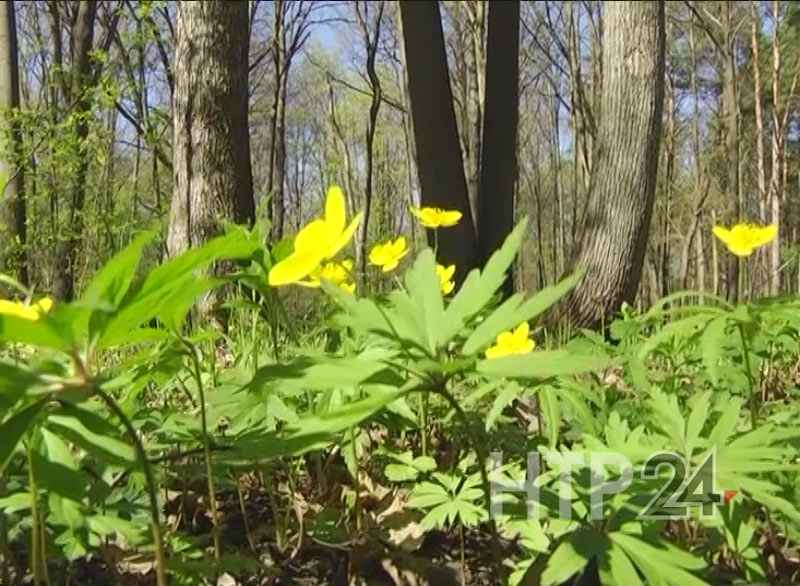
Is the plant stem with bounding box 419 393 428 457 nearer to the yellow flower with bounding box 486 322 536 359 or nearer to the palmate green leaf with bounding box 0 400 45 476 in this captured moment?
the yellow flower with bounding box 486 322 536 359

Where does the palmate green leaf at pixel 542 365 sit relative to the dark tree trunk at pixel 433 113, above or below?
below

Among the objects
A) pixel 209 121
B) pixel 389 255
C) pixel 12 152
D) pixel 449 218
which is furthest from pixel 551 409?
pixel 12 152

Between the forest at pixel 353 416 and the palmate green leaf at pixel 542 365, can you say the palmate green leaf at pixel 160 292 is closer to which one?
the forest at pixel 353 416

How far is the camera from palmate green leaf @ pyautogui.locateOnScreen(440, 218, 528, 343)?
57cm

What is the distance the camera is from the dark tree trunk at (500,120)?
189 inches

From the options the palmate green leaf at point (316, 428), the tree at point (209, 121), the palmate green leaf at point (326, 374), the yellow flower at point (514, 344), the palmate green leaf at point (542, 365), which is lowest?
the yellow flower at point (514, 344)

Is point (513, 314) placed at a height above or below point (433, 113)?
below

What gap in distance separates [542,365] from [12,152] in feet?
21.7

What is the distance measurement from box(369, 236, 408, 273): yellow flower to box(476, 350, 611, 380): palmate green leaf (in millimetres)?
802

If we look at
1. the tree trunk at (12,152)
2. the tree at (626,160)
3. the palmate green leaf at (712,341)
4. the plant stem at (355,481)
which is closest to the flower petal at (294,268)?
the plant stem at (355,481)

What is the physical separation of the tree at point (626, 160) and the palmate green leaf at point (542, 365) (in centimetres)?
344

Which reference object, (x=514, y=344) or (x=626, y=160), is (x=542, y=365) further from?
(x=626, y=160)

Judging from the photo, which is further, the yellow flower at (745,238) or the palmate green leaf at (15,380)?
the yellow flower at (745,238)

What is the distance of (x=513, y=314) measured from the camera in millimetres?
568
